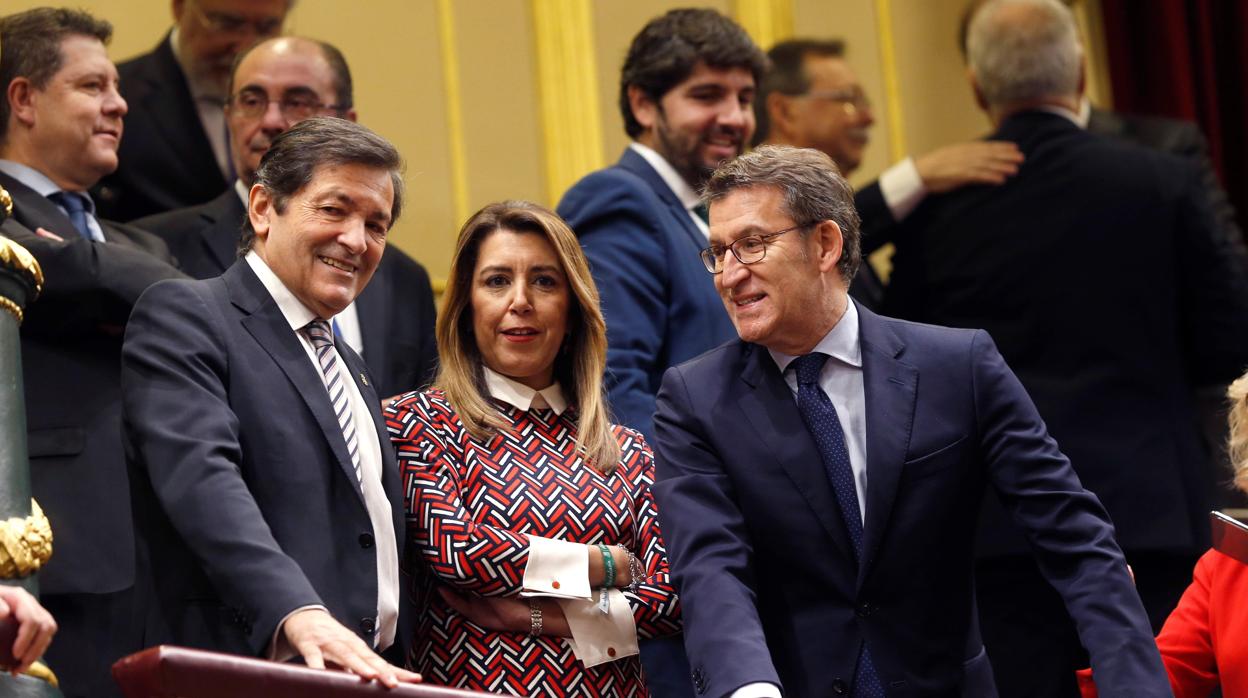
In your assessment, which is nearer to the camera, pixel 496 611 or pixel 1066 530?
pixel 1066 530

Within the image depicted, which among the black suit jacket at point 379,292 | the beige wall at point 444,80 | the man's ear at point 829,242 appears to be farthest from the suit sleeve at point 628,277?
the beige wall at point 444,80

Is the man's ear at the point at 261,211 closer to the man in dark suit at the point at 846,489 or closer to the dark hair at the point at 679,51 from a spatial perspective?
the man in dark suit at the point at 846,489

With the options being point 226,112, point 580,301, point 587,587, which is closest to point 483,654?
point 587,587

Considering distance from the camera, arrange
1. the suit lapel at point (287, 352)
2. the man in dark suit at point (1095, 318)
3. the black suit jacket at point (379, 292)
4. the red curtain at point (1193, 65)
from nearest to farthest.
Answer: the suit lapel at point (287, 352) → the black suit jacket at point (379, 292) → the man in dark suit at point (1095, 318) → the red curtain at point (1193, 65)

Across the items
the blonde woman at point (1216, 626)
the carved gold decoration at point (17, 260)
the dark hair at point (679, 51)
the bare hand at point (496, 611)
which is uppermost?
the dark hair at point (679, 51)

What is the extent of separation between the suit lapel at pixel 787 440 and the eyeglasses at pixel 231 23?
225 cm

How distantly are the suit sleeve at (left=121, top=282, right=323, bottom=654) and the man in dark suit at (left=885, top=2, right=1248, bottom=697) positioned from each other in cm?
213

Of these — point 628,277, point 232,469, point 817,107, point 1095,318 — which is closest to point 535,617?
point 232,469

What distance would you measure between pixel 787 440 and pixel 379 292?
4.39 ft

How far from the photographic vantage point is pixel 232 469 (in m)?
2.87

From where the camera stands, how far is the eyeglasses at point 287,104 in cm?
436

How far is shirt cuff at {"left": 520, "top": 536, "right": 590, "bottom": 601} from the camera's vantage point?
3258mm

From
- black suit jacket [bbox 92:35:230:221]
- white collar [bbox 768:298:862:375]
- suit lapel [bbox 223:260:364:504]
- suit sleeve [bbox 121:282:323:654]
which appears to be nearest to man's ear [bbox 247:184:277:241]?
suit lapel [bbox 223:260:364:504]

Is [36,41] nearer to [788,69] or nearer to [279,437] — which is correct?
[279,437]
